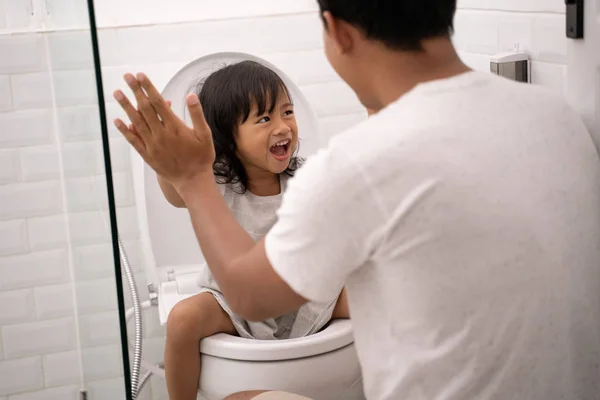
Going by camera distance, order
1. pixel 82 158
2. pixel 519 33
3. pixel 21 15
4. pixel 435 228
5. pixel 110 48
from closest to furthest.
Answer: pixel 435 228, pixel 82 158, pixel 519 33, pixel 21 15, pixel 110 48

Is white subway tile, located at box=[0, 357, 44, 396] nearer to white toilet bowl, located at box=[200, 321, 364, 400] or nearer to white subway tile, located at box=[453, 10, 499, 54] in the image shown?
white toilet bowl, located at box=[200, 321, 364, 400]

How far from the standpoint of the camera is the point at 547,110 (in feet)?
3.14

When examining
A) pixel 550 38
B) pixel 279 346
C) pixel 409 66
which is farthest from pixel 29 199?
pixel 409 66

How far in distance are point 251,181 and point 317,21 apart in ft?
1.99

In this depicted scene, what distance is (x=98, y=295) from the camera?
3.45 feet

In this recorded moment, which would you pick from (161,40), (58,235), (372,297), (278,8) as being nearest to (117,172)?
(58,235)

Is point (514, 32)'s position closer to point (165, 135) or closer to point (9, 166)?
point (165, 135)

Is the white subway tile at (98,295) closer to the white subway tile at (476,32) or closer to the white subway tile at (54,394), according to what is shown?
the white subway tile at (54,394)

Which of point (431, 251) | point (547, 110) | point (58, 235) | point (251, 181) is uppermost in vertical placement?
point (547, 110)

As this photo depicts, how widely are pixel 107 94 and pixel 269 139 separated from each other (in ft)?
1.82

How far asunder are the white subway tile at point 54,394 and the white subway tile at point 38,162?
503 mm

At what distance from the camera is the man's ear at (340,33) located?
94 cm

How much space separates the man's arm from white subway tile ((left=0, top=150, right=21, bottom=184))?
1080 mm

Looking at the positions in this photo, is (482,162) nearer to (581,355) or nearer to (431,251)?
(431,251)
